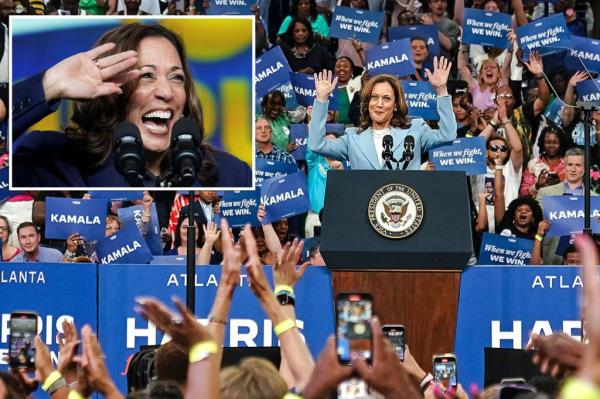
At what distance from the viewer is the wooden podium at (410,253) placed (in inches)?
308

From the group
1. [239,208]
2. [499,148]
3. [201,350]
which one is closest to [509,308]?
[239,208]

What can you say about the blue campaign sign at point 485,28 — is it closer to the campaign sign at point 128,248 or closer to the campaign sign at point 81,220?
the campaign sign at point 81,220

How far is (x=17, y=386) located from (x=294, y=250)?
1.18 meters

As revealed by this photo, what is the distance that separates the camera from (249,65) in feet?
26.9

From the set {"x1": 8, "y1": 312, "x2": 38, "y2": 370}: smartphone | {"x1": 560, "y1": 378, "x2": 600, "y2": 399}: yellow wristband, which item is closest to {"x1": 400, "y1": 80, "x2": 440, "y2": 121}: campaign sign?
{"x1": 8, "y1": 312, "x2": 38, "y2": 370}: smartphone

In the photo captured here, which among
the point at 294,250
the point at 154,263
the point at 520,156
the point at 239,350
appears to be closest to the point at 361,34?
the point at 520,156

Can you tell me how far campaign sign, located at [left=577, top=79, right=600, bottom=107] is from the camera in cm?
1380

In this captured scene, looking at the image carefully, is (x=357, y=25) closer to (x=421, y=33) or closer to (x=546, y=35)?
(x=421, y=33)

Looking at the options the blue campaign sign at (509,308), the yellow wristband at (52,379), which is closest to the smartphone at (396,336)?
the yellow wristband at (52,379)

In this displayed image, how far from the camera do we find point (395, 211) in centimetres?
782

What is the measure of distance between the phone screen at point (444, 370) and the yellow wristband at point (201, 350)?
227 centimetres

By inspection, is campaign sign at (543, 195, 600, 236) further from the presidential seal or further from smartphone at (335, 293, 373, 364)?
smartphone at (335, 293, 373, 364)

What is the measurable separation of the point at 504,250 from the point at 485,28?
4.52 meters

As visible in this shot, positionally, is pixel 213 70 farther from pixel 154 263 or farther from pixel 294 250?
pixel 294 250
